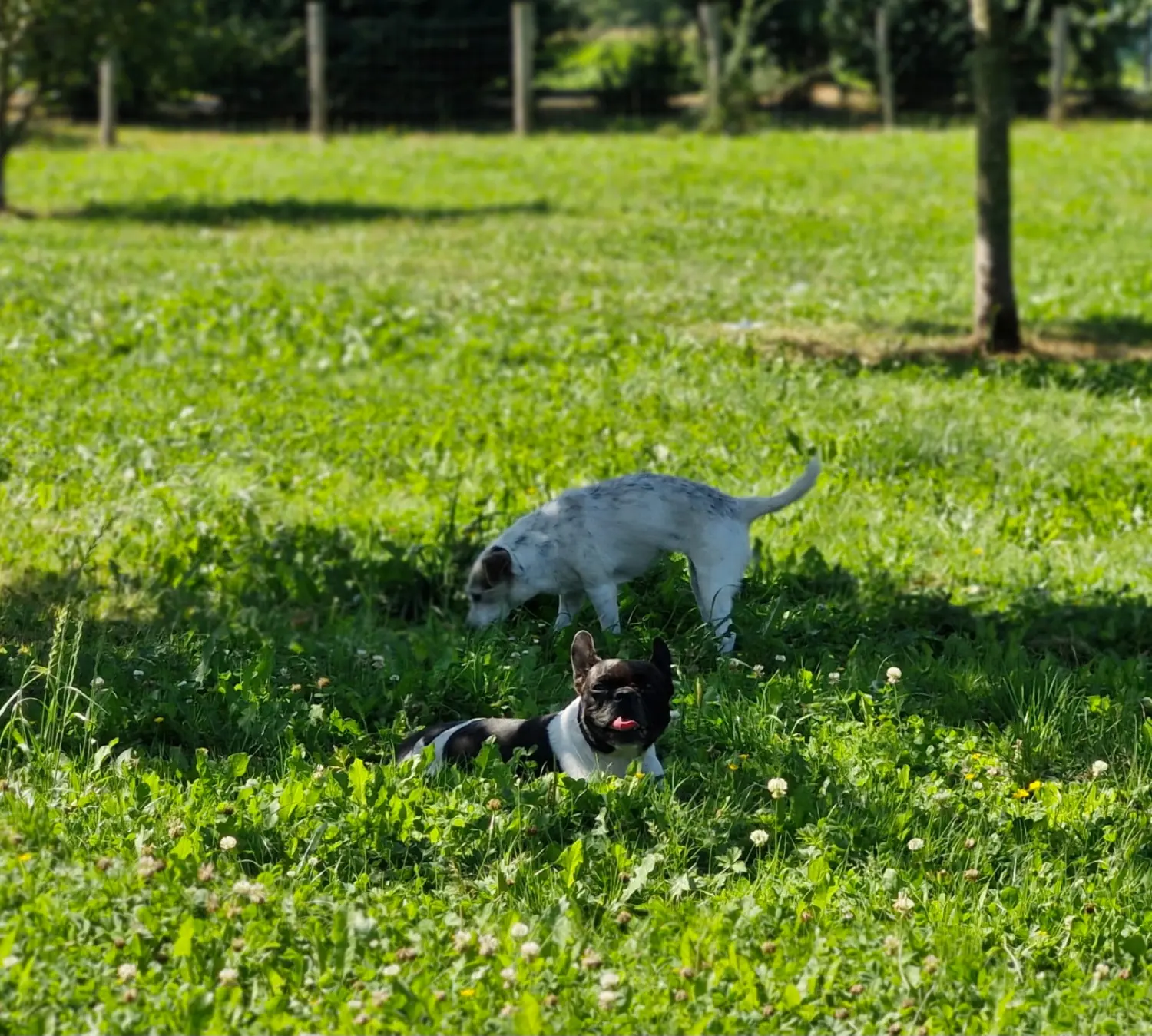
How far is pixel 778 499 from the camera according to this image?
6.49 meters

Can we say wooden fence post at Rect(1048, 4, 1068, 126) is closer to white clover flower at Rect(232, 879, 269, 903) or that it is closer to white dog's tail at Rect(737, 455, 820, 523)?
white dog's tail at Rect(737, 455, 820, 523)

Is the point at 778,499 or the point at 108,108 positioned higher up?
the point at 108,108

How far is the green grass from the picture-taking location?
4.00 m

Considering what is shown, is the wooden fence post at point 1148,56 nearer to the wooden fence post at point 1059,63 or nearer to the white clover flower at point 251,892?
the wooden fence post at point 1059,63

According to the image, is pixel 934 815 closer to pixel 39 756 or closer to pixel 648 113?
pixel 39 756

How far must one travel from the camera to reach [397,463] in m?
8.95

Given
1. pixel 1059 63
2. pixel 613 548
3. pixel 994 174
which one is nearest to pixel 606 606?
pixel 613 548

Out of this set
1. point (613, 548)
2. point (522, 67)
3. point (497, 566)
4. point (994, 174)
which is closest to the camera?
point (497, 566)

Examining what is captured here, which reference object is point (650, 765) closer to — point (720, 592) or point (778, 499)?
point (720, 592)

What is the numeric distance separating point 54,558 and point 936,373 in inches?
235

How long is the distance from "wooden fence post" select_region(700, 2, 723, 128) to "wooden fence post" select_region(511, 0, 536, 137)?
113 inches

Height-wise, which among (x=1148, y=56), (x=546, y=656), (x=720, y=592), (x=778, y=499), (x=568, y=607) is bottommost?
(x=546, y=656)

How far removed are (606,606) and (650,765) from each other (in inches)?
49.8

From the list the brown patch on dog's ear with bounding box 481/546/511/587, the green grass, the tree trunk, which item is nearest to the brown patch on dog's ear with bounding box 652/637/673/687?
the green grass
